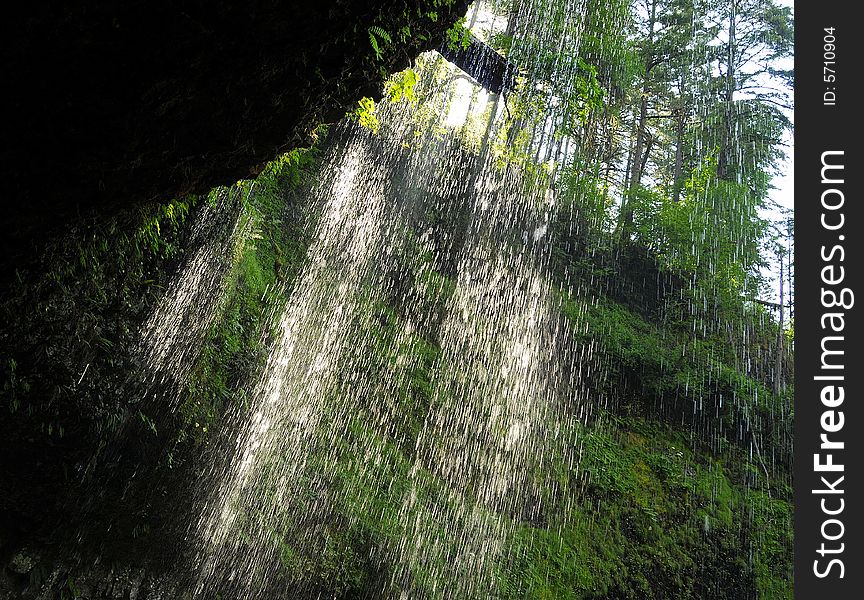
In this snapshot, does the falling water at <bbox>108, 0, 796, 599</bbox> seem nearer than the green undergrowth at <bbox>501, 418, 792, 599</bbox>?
Yes

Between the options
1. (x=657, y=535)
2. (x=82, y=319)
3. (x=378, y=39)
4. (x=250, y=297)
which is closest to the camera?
(x=378, y=39)

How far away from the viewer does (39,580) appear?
5652 millimetres

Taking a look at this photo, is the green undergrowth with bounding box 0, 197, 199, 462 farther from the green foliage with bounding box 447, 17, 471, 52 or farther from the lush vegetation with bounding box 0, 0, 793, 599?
the green foliage with bounding box 447, 17, 471, 52

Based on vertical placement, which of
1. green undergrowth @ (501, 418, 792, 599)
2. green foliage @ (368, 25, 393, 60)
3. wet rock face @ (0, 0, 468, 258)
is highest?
green foliage @ (368, 25, 393, 60)

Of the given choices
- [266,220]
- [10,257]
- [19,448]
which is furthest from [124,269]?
[266,220]

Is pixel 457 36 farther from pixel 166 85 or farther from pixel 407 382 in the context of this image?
pixel 407 382

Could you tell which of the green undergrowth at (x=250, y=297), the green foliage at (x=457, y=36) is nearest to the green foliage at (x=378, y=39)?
the green foliage at (x=457, y=36)

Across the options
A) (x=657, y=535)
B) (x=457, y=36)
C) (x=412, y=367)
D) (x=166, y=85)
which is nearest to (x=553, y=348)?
(x=412, y=367)

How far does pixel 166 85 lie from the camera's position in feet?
7.88

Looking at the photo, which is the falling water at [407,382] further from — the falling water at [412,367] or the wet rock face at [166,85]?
the wet rock face at [166,85]

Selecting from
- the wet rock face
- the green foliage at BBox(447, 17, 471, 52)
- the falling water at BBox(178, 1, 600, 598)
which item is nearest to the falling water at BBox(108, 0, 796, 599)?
the falling water at BBox(178, 1, 600, 598)

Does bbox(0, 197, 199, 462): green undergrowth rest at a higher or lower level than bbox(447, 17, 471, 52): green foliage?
lower

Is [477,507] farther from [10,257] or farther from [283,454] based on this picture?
[10,257]

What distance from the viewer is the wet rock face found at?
6.98 feet
